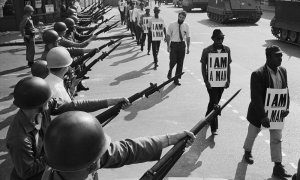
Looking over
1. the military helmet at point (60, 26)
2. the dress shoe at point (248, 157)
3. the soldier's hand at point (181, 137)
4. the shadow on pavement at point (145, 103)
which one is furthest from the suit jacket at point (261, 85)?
the military helmet at point (60, 26)

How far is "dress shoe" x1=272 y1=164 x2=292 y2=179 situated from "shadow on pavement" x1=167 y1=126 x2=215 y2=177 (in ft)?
3.70

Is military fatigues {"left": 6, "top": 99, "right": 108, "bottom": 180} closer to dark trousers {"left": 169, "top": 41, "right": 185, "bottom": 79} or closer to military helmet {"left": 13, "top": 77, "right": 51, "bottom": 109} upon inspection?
military helmet {"left": 13, "top": 77, "right": 51, "bottom": 109}

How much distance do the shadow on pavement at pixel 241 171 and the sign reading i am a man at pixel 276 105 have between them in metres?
0.80

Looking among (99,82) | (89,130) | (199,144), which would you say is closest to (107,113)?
(89,130)

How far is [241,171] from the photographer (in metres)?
5.47

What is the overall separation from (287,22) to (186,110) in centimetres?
1146

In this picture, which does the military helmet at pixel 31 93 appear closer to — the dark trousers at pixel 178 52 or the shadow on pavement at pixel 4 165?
the shadow on pavement at pixel 4 165

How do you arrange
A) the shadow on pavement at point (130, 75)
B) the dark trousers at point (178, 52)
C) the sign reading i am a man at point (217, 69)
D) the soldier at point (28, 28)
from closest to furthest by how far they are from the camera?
the sign reading i am a man at point (217, 69)
the dark trousers at point (178, 52)
the shadow on pavement at point (130, 75)
the soldier at point (28, 28)

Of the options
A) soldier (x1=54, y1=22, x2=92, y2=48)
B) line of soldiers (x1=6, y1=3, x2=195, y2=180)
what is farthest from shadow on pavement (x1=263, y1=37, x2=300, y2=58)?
A: line of soldiers (x1=6, y1=3, x2=195, y2=180)

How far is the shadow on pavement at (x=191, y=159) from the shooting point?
5516 millimetres

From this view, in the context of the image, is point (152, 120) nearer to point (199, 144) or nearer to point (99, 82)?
point (199, 144)

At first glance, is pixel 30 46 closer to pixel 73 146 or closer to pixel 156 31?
pixel 156 31

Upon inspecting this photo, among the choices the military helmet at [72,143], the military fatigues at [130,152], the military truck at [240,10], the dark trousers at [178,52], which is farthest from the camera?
the military truck at [240,10]

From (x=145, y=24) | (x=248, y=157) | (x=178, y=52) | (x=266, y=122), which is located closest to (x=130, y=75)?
(x=178, y=52)
